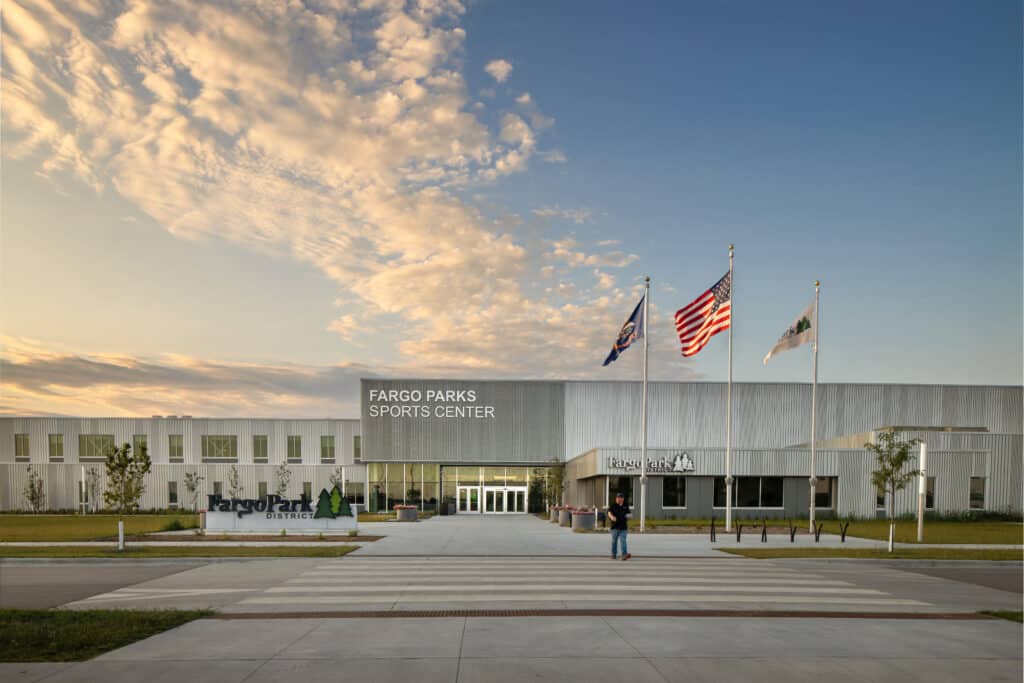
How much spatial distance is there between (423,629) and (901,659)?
21.9ft

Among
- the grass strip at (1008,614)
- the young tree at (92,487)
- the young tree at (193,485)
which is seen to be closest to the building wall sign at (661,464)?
the grass strip at (1008,614)

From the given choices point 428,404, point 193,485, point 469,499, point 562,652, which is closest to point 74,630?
point 562,652

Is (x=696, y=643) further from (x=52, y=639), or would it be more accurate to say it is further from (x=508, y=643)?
(x=52, y=639)

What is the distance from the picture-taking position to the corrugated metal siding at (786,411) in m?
62.0

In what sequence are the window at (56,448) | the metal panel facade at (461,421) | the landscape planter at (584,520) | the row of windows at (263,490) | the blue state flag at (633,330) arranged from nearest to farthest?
1. the blue state flag at (633,330)
2. the landscape planter at (584,520)
3. the metal panel facade at (461,421)
4. the row of windows at (263,490)
5. the window at (56,448)

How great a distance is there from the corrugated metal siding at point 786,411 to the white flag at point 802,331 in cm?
2936

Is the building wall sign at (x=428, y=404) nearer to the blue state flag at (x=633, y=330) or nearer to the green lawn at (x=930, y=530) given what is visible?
the green lawn at (x=930, y=530)

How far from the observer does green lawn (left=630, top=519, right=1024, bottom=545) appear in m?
30.3

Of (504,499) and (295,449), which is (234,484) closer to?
(295,449)

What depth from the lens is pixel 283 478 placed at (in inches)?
2586

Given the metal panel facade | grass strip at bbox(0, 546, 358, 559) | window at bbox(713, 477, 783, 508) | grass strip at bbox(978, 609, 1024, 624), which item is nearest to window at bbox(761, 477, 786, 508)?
window at bbox(713, 477, 783, 508)

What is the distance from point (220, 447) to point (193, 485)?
16.2ft

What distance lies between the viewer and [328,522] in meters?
30.4

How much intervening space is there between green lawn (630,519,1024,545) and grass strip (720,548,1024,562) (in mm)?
5434
